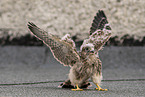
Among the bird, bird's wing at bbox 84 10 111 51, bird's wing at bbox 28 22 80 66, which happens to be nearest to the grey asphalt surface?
the bird

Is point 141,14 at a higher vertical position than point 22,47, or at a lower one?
higher

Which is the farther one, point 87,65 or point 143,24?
point 143,24

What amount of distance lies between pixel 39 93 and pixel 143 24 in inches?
111

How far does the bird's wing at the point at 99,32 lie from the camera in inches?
126

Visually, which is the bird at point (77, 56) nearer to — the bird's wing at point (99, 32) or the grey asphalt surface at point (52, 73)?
the bird's wing at point (99, 32)

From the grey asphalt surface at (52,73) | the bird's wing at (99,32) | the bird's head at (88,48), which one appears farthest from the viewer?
the bird's wing at (99,32)

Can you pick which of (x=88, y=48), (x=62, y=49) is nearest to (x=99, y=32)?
(x=88, y=48)

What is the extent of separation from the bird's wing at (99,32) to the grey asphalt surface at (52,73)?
42 cm

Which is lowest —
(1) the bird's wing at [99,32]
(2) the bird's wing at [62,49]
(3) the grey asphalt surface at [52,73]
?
(3) the grey asphalt surface at [52,73]

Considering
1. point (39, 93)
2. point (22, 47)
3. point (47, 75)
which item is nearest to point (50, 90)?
point (39, 93)

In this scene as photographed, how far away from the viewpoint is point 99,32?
127 inches

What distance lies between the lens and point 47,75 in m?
4.05

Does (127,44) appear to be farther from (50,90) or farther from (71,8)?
(50,90)

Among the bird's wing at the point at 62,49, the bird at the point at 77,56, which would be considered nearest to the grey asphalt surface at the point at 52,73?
the bird at the point at 77,56
